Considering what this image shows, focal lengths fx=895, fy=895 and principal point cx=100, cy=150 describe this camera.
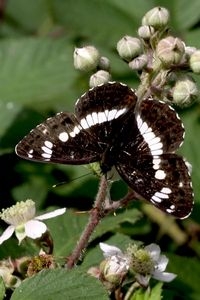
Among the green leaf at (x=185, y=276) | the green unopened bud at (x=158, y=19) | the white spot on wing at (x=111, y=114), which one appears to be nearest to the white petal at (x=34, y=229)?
the white spot on wing at (x=111, y=114)

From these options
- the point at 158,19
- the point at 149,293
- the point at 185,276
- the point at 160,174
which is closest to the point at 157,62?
the point at 158,19

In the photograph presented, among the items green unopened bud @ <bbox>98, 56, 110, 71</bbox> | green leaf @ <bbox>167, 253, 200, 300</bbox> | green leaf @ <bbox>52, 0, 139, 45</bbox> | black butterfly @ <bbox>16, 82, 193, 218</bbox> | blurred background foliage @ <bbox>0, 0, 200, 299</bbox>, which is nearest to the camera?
black butterfly @ <bbox>16, 82, 193, 218</bbox>

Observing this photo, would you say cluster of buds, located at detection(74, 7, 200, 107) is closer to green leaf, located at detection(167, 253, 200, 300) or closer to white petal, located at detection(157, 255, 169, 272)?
white petal, located at detection(157, 255, 169, 272)

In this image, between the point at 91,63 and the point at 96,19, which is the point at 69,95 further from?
the point at 91,63

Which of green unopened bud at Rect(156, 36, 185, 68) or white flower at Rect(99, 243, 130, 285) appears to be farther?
white flower at Rect(99, 243, 130, 285)

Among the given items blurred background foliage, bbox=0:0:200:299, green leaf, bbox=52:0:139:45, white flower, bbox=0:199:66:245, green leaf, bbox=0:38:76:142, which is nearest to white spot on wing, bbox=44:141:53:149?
white flower, bbox=0:199:66:245

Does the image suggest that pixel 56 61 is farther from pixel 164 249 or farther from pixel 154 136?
pixel 154 136
